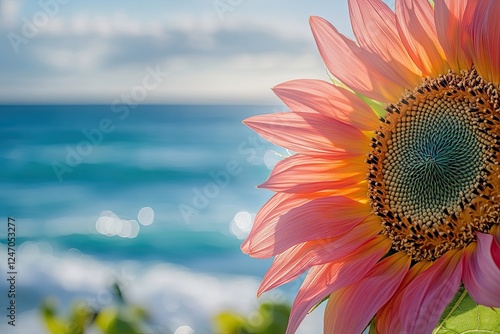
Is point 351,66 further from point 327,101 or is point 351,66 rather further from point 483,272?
point 483,272

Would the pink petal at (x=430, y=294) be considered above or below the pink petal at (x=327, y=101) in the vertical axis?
below

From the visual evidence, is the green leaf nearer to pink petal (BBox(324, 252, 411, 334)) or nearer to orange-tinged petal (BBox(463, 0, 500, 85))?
pink petal (BBox(324, 252, 411, 334))

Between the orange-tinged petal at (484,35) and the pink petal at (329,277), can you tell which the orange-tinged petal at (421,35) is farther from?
the pink petal at (329,277)

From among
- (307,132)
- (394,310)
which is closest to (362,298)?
(394,310)

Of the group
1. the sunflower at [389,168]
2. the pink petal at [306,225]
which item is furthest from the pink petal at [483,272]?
the pink petal at [306,225]

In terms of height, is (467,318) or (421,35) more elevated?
(421,35)

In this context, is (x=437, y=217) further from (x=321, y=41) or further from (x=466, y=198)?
(x=321, y=41)

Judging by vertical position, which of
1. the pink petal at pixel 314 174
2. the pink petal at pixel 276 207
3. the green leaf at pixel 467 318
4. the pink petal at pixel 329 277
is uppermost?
the pink petal at pixel 314 174

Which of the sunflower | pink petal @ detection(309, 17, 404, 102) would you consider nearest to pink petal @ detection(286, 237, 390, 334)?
the sunflower
